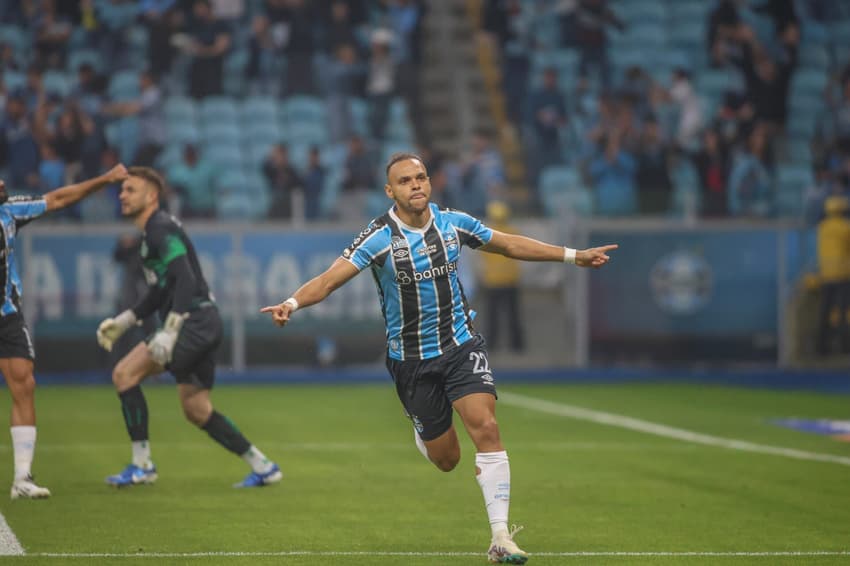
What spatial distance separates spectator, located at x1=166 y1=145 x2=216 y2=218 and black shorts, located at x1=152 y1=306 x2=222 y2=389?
414 inches

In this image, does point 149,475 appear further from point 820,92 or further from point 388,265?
point 820,92

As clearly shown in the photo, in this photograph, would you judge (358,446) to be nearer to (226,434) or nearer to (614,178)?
(226,434)

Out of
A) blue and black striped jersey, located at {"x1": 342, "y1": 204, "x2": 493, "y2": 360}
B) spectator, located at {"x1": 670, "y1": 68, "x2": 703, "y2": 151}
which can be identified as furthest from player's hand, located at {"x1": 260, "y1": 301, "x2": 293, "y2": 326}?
spectator, located at {"x1": 670, "y1": 68, "x2": 703, "y2": 151}

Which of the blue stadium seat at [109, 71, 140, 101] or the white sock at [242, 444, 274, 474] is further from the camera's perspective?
the blue stadium seat at [109, 71, 140, 101]

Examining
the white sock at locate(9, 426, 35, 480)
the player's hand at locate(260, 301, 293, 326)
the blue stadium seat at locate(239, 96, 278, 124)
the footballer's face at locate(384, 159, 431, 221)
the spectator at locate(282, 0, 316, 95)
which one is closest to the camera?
the player's hand at locate(260, 301, 293, 326)

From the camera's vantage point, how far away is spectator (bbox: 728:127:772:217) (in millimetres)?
21859

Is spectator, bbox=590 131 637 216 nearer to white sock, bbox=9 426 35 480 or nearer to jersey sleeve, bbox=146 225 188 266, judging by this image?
jersey sleeve, bbox=146 225 188 266

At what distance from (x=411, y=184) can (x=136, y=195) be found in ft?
11.0

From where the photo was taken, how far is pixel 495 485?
7.52 meters

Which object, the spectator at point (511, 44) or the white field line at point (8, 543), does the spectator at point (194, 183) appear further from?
the white field line at point (8, 543)

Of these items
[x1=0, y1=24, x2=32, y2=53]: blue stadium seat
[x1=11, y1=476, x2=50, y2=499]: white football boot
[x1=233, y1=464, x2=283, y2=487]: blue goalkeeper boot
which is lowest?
[x1=233, y1=464, x2=283, y2=487]: blue goalkeeper boot

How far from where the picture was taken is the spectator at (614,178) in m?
21.9

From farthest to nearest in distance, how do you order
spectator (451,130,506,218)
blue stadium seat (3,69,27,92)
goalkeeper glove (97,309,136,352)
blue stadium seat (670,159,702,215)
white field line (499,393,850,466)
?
blue stadium seat (3,69,27,92) → blue stadium seat (670,159,702,215) → spectator (451,130,506,218) → white field line (499,393,850,466) → goalkeeper glove (97,309,136,352)

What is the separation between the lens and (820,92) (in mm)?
26625
